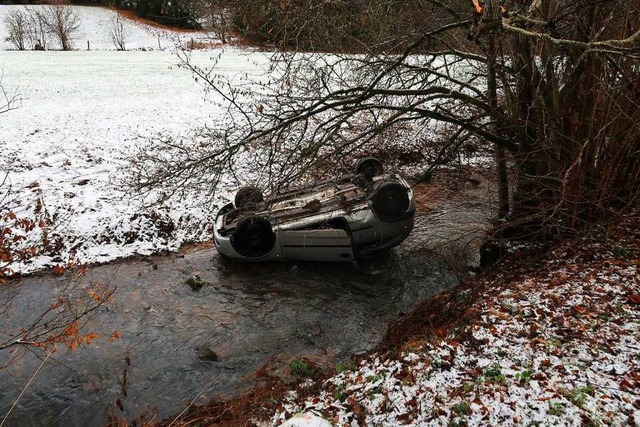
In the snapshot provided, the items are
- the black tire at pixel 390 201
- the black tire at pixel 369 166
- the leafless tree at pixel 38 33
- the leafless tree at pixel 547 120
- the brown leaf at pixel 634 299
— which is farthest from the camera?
the leafless tree at pixel 38 33

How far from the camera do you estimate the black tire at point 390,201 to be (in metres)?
7.45

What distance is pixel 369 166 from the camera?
31.0 feet

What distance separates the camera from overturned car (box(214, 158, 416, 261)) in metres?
7.64

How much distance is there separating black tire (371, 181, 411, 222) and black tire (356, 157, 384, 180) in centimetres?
175

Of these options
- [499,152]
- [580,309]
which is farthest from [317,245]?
[580,309]

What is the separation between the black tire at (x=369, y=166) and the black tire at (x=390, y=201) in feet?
5.73

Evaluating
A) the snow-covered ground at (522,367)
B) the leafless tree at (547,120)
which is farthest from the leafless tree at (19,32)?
the snow-covered ground at (522,367)

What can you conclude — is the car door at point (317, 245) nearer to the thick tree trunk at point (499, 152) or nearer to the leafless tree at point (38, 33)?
the thick tree trunk at point (499, 152)

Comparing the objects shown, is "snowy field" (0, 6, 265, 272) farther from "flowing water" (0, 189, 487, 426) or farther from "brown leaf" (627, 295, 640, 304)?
"brown leaf" (627, 295, 640, 304)

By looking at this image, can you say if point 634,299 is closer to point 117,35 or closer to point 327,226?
point 327,226

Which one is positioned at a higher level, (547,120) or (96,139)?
(547,120)

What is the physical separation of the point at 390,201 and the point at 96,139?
9694 mm

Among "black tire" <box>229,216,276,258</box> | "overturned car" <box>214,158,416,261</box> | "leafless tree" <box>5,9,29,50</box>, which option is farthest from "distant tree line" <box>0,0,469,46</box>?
Result: "leafless tree" <box>5,9,29,50</box>

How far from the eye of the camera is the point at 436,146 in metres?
14.2
